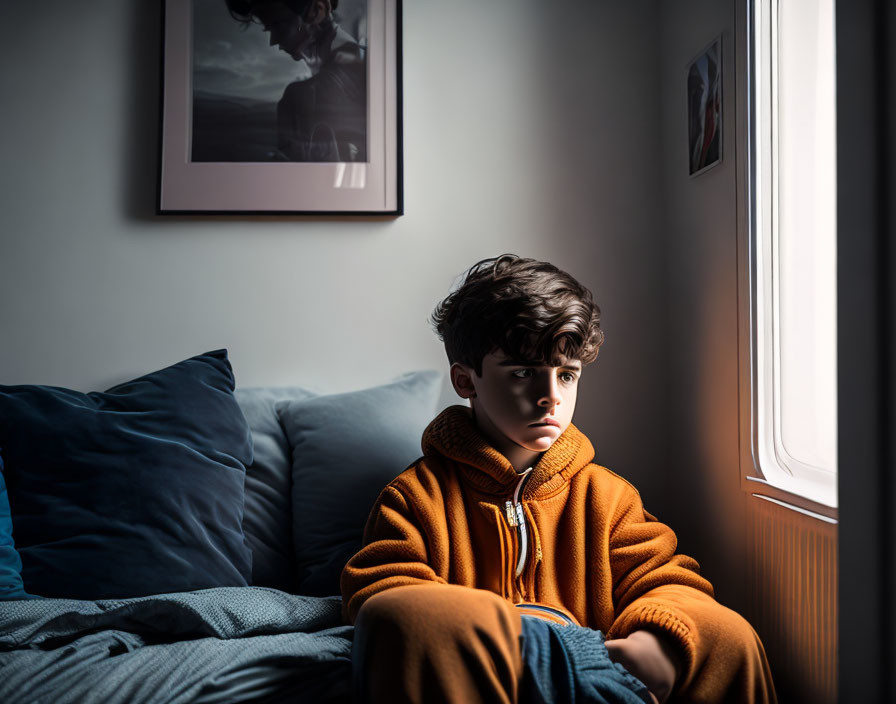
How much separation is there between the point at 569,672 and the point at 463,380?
1.76ft

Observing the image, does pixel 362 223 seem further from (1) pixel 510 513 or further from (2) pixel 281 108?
(1) pixel 510 513

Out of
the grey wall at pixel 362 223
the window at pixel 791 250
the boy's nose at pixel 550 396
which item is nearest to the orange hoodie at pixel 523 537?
the boy's nose at pixel 550 396

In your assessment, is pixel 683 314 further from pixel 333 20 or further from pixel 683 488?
pixel 333 20

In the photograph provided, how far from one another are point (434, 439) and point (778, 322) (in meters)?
0.69

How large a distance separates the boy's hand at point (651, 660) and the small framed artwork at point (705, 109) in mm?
971

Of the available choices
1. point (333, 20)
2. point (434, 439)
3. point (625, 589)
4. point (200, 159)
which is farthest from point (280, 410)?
point (333, 20)

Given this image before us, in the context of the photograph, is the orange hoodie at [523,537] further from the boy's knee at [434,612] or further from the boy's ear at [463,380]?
the boy's knee at [434,612]

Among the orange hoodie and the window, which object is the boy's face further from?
the window

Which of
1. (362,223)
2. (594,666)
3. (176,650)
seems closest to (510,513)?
(594,666)

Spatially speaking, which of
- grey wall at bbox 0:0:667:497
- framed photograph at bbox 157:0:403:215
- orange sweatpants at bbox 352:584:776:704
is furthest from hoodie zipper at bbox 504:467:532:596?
framed photograph at bbox 157:0:403:215

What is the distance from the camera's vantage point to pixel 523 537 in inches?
42.8

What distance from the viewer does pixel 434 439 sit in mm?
1183

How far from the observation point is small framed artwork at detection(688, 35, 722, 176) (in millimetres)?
1357

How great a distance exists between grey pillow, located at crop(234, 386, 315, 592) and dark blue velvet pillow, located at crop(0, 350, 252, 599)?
0.17 feet
